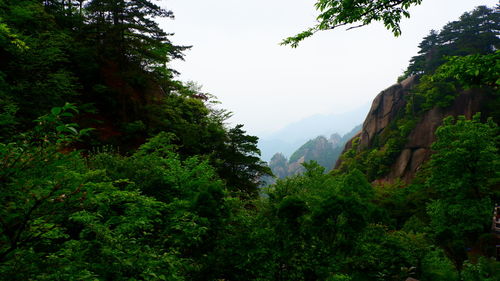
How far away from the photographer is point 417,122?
107 feet

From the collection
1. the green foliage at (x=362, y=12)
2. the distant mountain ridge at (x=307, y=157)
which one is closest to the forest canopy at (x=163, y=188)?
the green foliage at (x=362, y=12)

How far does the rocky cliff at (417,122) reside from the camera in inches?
1146

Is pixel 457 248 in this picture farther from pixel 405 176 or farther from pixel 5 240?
pixel 405 176

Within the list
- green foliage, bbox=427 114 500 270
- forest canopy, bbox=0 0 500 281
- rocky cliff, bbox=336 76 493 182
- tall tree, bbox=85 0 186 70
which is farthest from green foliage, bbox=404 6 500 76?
tall tree, bbox=85 0 186 70

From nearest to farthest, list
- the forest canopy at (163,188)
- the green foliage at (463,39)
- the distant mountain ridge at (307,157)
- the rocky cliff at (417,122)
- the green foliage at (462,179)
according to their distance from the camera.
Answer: the forest canopy at (163,188), the green foliage at (462,179), the rocky cliff at (417,122), the green foliage at (463,39), the distant mountain ridge at (307,157)

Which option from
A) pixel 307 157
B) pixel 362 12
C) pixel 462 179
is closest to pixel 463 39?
pixel 462 179

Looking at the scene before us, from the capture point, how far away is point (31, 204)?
2312 mm

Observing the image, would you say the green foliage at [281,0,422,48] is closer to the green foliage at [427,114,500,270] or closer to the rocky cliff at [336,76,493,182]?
the green foliage at [427,114,500,270]

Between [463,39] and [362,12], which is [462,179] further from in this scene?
[463,39]

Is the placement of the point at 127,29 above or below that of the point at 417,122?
above

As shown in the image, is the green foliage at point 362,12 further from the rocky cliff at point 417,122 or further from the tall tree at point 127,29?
the rocky cliff at point 417,122

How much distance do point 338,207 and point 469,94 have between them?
32390mm

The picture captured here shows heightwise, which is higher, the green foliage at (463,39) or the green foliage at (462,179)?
the green foliage at (463,39)

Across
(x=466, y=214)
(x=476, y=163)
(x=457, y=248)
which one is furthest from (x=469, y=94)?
(x=457, y=248)
